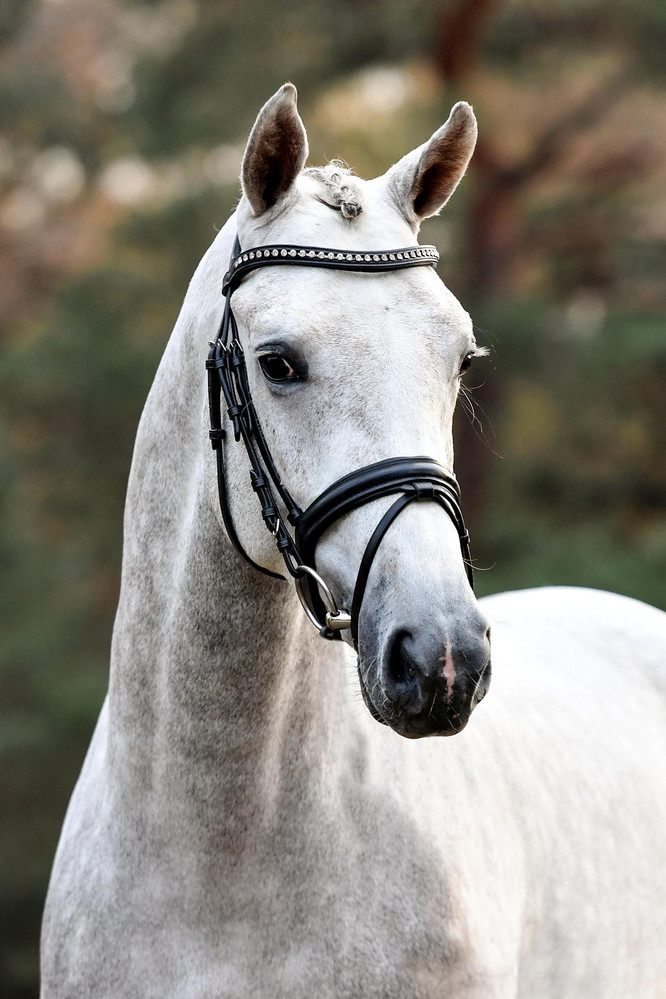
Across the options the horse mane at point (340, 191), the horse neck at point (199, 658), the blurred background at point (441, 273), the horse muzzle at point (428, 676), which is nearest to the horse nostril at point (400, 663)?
the horse muzzle at point (428, 676)

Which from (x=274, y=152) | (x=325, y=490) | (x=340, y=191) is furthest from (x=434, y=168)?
(x=325, y=490)

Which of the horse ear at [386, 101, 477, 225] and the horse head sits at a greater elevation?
the horse ear at [386, 101, 477, 225]

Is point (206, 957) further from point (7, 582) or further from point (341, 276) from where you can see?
point (7, 582)

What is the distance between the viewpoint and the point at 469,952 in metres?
2.43

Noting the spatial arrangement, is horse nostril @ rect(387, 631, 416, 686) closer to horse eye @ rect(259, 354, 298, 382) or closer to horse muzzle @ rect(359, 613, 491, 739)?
horse muzzle @ rect(359, 613, 491, 739)

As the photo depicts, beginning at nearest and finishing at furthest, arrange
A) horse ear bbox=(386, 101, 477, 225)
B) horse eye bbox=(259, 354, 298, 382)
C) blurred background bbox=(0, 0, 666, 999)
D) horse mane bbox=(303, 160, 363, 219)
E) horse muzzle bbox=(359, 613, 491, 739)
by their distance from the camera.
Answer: horse muzzle bbox=(359, 613, 491, 739) < horse eye bbox=(259, 354, 298, 382) < horse mane bbox=(303, 160, 363, 219) < horse ear bbox=(386, 101, 477, 225) < blurred background bbox=(0, 0, 666, 999)

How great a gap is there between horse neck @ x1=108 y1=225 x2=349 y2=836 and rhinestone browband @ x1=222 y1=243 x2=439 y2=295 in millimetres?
159

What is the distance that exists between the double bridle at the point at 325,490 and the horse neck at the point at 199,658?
0.36ft

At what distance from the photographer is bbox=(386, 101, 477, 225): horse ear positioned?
8.10 feet

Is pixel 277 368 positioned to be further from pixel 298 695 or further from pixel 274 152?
pixel 298 695

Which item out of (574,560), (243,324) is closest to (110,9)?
(574,560)

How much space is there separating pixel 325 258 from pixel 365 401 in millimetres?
333

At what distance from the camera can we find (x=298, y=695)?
245 centimetres

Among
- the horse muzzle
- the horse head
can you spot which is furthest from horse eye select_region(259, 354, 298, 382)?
the horse muzzle
